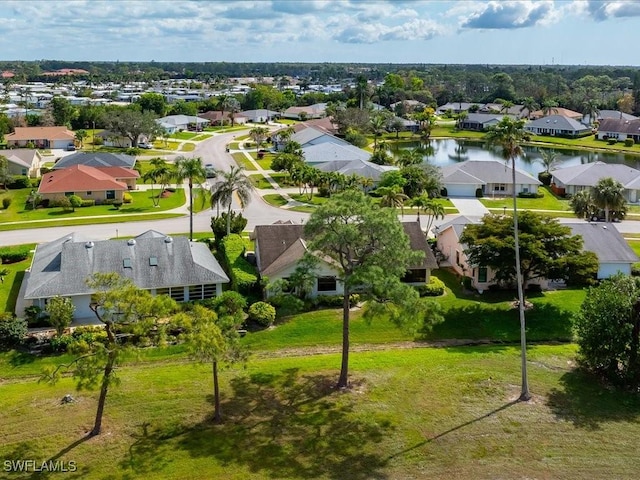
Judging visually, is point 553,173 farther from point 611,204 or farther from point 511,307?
point 511,307

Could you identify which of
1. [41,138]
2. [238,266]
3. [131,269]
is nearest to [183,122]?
[41,138]

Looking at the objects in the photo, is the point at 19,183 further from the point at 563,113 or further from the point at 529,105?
the point at 563,113

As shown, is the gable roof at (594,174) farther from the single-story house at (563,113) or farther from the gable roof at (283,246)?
the single-story house at (563,113)

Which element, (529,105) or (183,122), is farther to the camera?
(529,105)

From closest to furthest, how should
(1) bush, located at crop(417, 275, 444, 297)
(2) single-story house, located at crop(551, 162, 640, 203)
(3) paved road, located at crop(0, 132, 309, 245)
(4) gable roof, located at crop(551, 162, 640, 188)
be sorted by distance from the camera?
(1) bush, located at crop(417, 275, 444, 297), (3) paved road, located at crop(0, 132, 309, 245), (2) single-story house, located at crop(551, 162, 640, 203), (4) gable roof, located at crop(551, 162, 640, 188)

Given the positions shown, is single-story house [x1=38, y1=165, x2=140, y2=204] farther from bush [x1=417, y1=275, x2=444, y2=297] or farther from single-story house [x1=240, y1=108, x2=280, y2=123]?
single-story house [x1=240, y1=108, x2=280, y2=123]

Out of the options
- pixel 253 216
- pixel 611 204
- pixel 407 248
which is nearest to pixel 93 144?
pixel 253 216

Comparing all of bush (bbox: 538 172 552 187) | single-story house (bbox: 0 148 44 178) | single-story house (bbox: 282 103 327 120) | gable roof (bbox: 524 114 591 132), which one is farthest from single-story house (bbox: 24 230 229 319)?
single-story house (bbox: 282 103 327 120)
